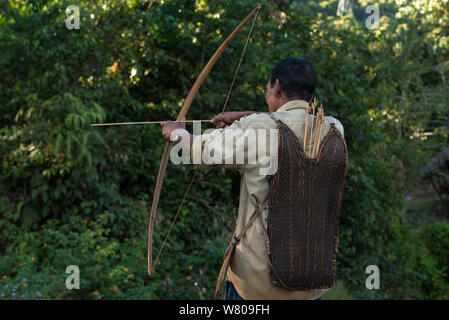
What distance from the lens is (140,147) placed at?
583 centimetres

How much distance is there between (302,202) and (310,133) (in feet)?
0.97

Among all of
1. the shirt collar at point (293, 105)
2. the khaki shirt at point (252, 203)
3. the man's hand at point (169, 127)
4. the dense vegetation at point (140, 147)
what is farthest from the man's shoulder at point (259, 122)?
the dense vegetation at point (140, 147)

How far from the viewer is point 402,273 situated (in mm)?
6750

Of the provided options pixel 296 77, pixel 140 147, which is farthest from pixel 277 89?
pixel 140 147

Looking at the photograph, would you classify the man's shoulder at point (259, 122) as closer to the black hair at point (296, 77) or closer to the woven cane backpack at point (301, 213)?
the woven cane backpack at point (301, 213)

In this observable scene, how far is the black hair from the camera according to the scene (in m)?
2.10

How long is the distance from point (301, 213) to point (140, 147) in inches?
161

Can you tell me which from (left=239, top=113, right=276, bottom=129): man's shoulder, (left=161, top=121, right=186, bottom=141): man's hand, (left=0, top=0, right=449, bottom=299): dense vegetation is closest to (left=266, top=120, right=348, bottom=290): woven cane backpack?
(left=239, top=113, right=276, bottom=129): man's shoulder

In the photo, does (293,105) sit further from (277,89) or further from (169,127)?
(169,127)

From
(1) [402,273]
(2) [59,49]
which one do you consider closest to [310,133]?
(2) [59,49]

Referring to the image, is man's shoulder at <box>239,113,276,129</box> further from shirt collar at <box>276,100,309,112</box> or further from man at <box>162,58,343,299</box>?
shirt collar at <box>276,100,309,112</box>

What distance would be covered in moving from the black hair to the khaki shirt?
0.09 metres

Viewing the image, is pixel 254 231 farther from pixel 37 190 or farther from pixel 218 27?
pixel 218 27
